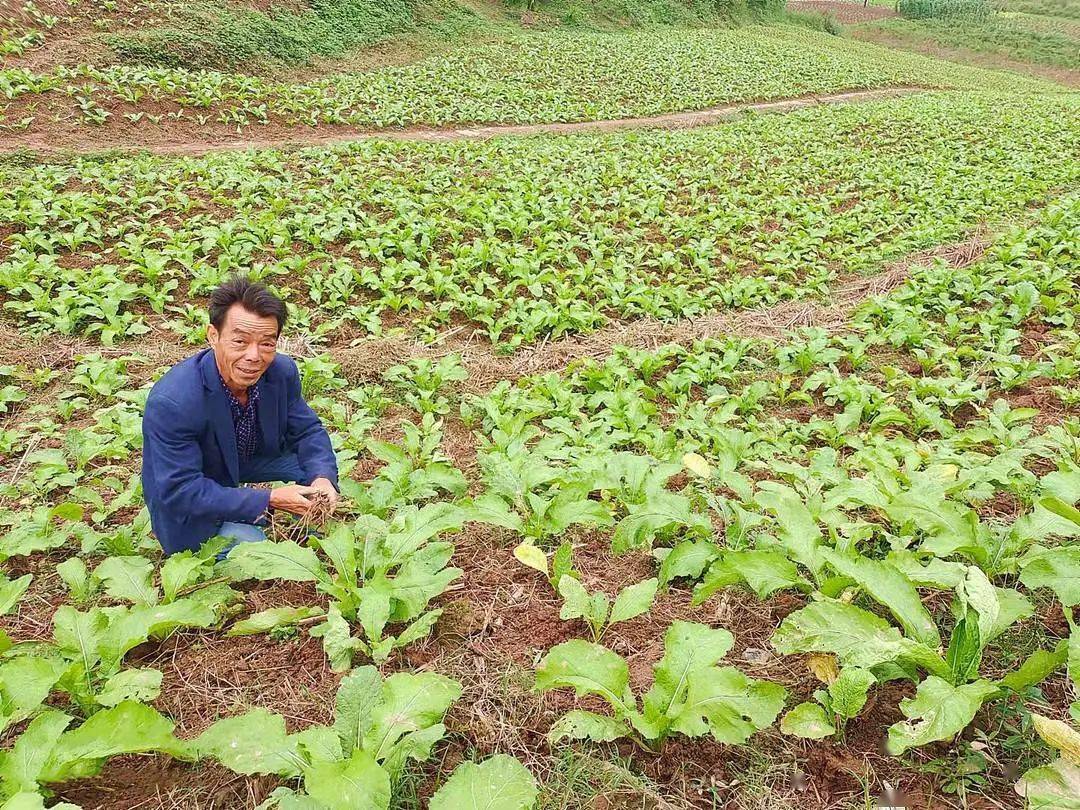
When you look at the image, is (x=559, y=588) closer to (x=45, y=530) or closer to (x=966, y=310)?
(x=45, y=530)

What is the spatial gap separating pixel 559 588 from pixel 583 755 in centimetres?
67

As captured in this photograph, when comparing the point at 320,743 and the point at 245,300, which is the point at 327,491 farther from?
the point at 320,743

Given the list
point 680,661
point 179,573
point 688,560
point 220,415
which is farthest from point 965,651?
point 220,415

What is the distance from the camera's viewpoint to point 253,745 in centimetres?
183

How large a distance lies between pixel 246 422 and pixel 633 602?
2.26 m

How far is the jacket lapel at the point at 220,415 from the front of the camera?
309 centimetres

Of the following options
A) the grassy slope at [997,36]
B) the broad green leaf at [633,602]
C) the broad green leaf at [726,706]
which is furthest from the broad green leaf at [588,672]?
the grassy slope at [997,36]

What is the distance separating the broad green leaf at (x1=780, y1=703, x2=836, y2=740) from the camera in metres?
1.82

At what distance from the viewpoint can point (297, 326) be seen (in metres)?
6.60

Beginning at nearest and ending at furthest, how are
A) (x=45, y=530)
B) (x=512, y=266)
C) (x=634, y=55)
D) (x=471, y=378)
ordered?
(x=45, y=530) < (x=471, y=378) < (x=512, y=266) < (x=634, y=55)

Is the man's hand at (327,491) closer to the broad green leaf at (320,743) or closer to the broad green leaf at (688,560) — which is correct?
the broad green leaf at (320,743)

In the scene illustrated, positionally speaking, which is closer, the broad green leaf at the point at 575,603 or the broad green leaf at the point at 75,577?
the broad green leaf at the point at 575,603

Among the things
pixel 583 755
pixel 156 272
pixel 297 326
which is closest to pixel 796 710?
pixel 583 755

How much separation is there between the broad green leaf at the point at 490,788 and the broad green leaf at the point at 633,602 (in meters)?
0.77
